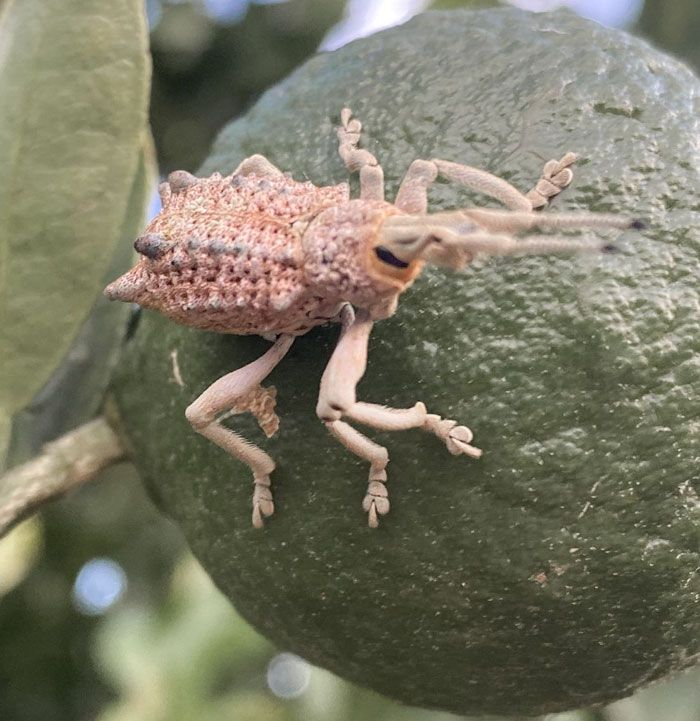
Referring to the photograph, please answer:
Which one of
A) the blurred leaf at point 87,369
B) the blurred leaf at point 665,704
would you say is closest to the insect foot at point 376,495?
the blurred leaf at point 87,369

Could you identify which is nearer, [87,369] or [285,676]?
[87,369]

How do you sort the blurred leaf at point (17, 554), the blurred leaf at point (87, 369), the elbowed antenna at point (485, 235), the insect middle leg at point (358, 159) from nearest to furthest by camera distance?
the elbowed antenna at point (485, 235)
the insect middle leg at point (358, 159)
the blurred leaf at point (87, 369)
the blurred leaf at point (17, 554)

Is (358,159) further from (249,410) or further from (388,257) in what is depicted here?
(249,410)

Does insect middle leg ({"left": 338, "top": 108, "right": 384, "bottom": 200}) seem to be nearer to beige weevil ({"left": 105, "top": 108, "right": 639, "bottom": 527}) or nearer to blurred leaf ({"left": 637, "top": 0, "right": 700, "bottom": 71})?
beige weevil ({"left": 105, "top": 108, "right": 639, "bottom": 527})

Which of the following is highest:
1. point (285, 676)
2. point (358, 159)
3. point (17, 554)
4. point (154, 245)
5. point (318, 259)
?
point (358, 159)

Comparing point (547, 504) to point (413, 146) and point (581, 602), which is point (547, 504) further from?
point (413, 146)

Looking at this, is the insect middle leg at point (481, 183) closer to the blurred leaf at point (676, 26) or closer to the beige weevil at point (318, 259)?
the beige weevil at point (318, 259)

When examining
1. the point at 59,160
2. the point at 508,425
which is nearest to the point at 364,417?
the point at 508,425
